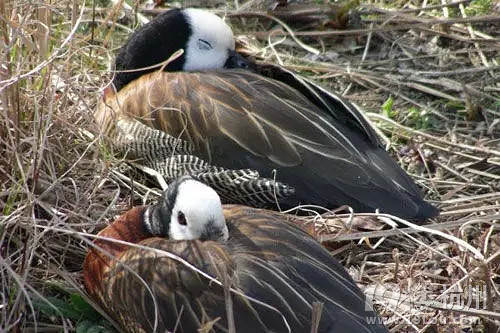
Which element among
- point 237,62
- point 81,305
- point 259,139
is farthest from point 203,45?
point 81,305

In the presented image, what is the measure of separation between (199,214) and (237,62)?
1674 millimetres

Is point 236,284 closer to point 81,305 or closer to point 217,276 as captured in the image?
point 217,276

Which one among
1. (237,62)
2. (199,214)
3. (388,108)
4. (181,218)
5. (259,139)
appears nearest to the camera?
(199,214)

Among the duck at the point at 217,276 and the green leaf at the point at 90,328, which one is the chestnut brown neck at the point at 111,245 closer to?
the duck at the point at 217,276

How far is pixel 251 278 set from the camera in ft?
11.1

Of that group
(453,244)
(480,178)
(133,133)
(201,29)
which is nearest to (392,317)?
(453,244)

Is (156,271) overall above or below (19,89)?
below

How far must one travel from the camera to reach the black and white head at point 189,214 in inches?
140

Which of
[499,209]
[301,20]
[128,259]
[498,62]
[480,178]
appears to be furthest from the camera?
[301,20]

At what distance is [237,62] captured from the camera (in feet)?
16.7

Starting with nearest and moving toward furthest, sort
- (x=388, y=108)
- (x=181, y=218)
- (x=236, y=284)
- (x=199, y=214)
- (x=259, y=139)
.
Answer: (x=236, y=284)
(x=199, y=214)
(x=181, y=218)
(x=259, y=139)
(x=388, y=108)

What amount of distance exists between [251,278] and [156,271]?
34 cm

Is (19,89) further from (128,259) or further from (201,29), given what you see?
(201,29)

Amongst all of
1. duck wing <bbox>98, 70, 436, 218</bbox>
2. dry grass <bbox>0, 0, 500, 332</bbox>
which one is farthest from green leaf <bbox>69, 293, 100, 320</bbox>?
duck wing <bbox>98, 70, 436, 218</bbox>
